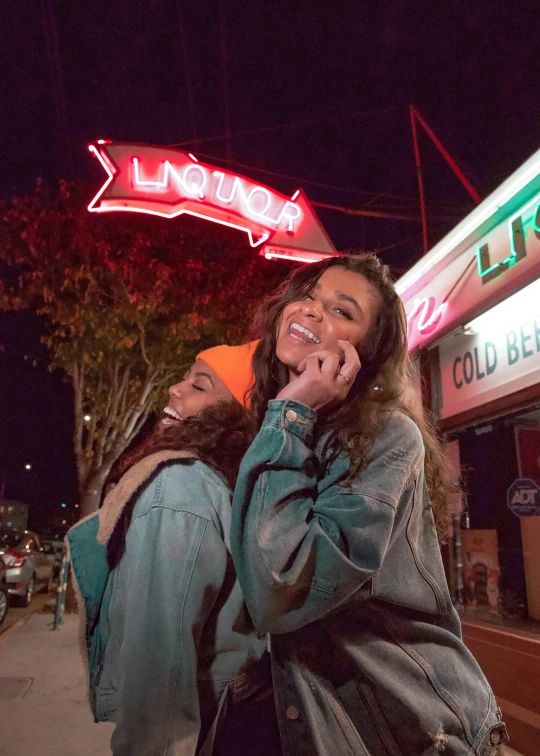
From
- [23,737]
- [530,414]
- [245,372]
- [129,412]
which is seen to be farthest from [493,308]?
[129,412]

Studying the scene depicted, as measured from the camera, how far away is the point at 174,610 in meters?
1.38

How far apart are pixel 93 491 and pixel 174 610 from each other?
11975mm

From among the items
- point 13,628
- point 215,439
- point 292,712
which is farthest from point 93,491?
point 292,712

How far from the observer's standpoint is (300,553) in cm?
119

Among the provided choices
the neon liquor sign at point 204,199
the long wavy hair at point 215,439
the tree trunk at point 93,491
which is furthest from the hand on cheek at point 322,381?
the tree trunk at point 93,491

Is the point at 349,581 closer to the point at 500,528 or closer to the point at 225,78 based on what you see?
the point at 500,528

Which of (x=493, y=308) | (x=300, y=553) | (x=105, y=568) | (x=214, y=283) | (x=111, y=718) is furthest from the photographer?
(x=214, y=283)

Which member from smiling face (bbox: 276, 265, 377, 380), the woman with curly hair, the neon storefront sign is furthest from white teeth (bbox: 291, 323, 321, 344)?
the neon storefront sign

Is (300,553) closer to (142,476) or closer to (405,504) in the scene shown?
(405,504)

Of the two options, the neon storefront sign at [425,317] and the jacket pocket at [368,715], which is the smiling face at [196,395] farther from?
the neon storefront sign at [425,317]

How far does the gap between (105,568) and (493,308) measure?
167 inches

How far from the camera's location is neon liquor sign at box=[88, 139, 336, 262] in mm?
8078

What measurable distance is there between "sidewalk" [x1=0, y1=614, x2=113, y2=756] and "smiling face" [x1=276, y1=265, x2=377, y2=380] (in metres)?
4.13

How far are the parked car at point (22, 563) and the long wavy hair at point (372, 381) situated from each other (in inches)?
381
